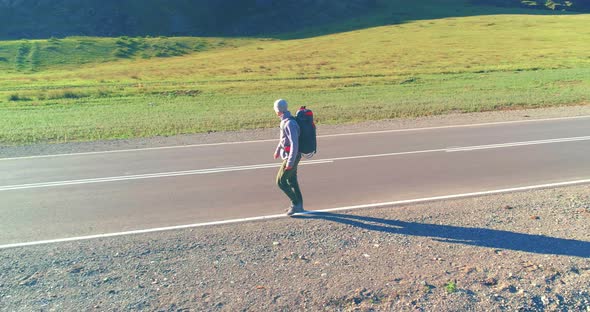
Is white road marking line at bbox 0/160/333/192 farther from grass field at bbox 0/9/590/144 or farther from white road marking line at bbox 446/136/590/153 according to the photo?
grass field at bbox 0/9/590/144

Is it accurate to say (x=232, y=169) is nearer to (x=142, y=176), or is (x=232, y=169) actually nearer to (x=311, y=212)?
(x=142, y=176)

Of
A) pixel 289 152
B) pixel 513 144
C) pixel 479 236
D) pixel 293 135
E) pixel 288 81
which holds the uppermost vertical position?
pixel 293 135

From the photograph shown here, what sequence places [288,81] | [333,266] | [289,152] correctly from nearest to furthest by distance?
[333,266]
[289,152]
[288,81]

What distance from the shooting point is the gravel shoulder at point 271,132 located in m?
14.0

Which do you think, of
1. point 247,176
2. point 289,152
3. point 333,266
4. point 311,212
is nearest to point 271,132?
point 247,176

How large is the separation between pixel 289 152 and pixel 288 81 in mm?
24705

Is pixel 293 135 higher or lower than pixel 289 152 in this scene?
higher

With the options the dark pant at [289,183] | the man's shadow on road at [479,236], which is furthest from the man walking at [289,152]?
the man's shadow on road at [479,236]

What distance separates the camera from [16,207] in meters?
8.91

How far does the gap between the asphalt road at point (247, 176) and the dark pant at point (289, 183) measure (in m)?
0.45

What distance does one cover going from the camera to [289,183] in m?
8.09

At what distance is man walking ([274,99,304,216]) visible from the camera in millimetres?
7590

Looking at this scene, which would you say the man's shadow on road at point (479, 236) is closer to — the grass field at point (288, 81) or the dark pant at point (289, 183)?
the dark pant at point (289, 183)

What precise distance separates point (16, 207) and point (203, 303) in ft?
17.2
